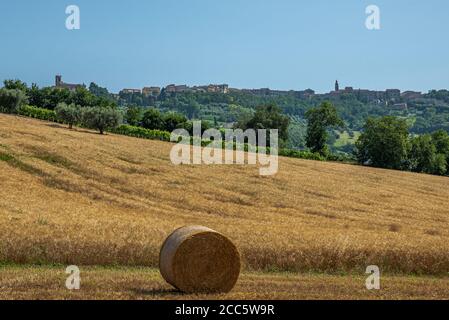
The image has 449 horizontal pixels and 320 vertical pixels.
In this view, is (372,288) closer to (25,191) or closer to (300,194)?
(25,191)

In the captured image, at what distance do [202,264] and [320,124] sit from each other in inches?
3980

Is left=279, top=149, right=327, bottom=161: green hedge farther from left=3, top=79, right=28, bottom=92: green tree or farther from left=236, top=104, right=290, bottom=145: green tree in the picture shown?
left=3, top=79, right=28, bottom=92: green tree

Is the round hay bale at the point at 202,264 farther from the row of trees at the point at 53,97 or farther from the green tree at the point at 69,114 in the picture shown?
the row of trees at the point at 53,97

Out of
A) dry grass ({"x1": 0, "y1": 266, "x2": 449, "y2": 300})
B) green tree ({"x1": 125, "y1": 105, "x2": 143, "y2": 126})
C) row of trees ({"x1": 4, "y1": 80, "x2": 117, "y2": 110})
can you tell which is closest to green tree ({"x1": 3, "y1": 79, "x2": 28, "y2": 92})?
Result: row of trees ({"x1": 4, "y1": 80, "x2": 117, "y2": 110})

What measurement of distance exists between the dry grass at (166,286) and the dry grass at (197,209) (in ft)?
5.37

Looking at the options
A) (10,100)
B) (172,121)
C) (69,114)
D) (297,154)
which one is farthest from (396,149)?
(10,100)

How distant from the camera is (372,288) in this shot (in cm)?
1981

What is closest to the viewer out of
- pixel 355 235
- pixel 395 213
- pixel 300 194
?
pixel 355 235

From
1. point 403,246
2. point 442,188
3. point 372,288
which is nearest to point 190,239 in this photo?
point 372,288

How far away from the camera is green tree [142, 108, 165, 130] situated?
116m

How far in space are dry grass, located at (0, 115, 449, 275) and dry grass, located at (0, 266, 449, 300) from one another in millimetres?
1637

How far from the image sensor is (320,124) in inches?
4604

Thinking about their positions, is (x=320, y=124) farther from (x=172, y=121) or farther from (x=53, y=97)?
(x=53, y=97)
